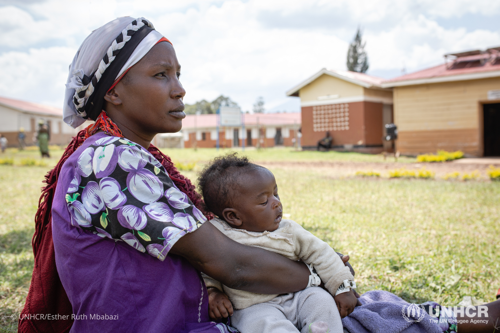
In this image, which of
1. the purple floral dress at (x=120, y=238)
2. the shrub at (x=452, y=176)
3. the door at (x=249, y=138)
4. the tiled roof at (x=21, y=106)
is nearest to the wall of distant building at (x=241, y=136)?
the door at (x=249, y=138)

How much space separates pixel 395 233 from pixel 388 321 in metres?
3.17

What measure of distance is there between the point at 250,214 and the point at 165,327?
1.95 feet

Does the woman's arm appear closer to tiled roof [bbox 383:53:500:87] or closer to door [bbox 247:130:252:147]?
tiled roof [bbox 383:53:500:87]

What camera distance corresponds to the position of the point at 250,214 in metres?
1.69

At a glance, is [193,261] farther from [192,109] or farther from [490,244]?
[192,109]

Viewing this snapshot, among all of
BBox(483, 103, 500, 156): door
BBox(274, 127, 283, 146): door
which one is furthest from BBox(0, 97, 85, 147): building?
BBox(483, 103, 500, 156): door

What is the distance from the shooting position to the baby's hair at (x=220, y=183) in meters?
1.72

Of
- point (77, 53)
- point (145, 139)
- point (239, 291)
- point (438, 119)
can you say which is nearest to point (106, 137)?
point (145, 139)

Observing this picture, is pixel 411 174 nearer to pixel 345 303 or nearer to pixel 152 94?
pixel 345 303

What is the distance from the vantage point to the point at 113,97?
1.50m

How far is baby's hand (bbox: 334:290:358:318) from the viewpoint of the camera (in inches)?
64.5

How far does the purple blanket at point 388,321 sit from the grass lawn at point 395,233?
49.6 inches

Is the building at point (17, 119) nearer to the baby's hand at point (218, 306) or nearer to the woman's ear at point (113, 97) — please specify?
the woman's ear at point (113, 97)

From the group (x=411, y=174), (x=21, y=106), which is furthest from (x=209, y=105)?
(x=411, y=174)
